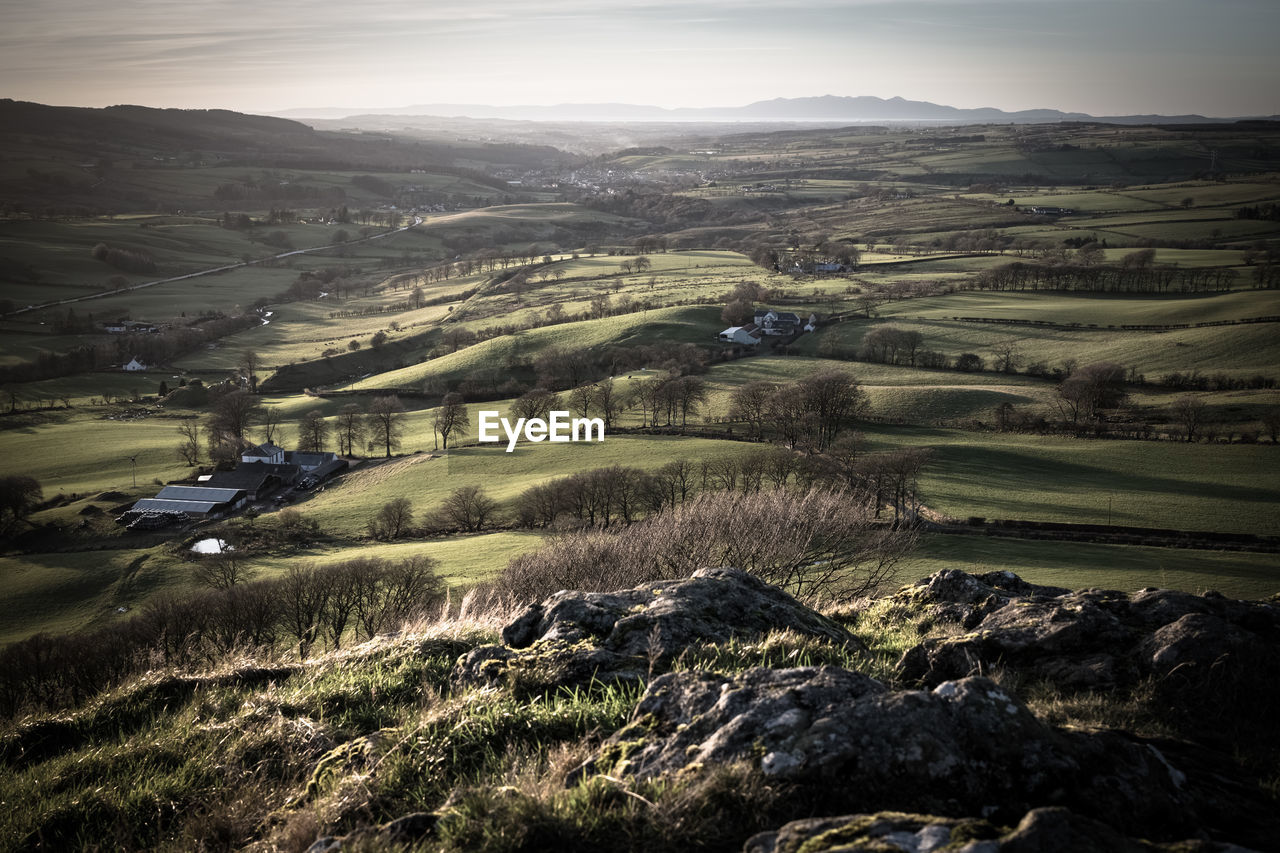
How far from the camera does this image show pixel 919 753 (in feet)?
15.9

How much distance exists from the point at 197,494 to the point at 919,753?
80402 millimetres

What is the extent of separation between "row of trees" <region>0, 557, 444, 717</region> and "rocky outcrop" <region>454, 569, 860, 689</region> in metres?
23.7

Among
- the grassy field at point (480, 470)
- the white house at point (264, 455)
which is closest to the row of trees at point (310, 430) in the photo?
the white house at point (264, 455)

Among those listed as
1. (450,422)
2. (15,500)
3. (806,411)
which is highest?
(806,411)

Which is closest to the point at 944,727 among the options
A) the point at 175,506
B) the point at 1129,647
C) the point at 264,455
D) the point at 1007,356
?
the point at 1129,647

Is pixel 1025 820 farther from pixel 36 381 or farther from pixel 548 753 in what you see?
pixel 36 381

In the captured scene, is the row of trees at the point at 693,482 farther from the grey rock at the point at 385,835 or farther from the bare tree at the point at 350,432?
the grey rock at the point at 385,835

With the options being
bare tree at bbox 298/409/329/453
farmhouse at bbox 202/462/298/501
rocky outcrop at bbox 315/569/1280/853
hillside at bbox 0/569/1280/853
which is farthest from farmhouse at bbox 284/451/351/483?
rocky outcrop at bbox 315/569/1280/853

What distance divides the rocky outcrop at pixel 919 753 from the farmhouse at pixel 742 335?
10261cm

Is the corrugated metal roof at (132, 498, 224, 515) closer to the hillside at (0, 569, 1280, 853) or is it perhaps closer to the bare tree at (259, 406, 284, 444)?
the bare tree at (259, 406, 284, 444)

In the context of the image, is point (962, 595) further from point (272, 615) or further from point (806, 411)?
point (806, 411)

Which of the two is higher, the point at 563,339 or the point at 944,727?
the point at 944,727

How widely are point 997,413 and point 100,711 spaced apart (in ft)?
256

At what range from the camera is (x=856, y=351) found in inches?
3831
